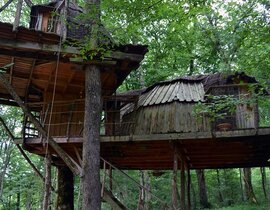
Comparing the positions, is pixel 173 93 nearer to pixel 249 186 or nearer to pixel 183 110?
pixel 183 110

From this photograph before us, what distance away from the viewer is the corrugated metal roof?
33.5ft

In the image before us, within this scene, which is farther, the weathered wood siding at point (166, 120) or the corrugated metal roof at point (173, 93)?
the corrugated metal roof at point (173, 93)

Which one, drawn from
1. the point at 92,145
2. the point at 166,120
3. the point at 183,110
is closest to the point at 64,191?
the point at 166,120

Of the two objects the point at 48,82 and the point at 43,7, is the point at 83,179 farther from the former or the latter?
the point at 43,7

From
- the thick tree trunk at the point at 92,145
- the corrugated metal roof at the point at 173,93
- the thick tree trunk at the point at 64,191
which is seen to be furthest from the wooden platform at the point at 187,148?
the thick tree trunk at the point at 92,145

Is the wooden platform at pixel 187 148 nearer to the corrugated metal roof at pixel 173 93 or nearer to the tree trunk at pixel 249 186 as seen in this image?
the corrugated metal roof at pixel 173 93

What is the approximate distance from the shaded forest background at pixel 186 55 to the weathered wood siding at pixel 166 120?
184 centimetres

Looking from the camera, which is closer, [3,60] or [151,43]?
[3,60]

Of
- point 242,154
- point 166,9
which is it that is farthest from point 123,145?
point 166,9

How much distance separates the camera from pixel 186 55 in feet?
61.8

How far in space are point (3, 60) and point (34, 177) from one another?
56.0ft

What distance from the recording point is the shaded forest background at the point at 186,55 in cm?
679

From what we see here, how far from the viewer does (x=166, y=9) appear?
6.65 m

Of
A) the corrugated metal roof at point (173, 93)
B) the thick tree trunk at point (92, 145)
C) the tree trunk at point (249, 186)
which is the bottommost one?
the tree trunk at point (249, 186)
